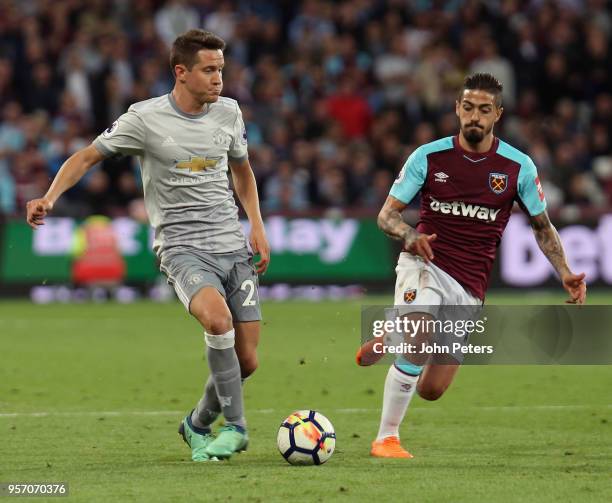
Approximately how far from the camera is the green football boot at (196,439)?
7184mm

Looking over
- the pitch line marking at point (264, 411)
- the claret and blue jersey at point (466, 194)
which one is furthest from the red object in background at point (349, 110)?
the claret and blue jersey at point (466, 194)

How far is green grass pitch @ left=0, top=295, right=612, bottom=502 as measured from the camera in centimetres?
640

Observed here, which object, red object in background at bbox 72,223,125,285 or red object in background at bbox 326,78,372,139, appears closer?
red object in background at bbox 72,223,125,285

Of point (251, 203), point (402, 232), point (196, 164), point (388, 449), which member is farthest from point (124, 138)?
point (388, 449)

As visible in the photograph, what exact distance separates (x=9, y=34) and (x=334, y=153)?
510 cm

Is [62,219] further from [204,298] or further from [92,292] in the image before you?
[204,298]

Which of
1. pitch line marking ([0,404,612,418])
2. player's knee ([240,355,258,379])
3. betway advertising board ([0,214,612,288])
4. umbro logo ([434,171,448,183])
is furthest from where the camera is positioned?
betway advertising board ([0,214,612,288])

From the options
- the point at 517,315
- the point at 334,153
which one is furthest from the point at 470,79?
the point at 334,153

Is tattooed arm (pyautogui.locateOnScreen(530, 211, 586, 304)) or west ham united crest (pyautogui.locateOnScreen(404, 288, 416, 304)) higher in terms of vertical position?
tattooed arm (pyautogui.locateOnScreen(530, 211, 586, 304))

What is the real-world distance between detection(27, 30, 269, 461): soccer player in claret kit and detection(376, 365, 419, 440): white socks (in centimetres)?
76

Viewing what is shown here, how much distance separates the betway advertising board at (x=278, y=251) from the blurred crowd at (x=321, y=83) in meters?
0.35

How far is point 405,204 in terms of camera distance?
7.69 m

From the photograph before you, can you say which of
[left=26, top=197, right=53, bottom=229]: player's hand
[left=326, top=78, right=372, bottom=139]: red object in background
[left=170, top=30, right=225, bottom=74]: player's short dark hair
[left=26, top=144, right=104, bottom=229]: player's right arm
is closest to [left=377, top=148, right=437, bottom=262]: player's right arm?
[left=170, top=30, right=225, bottom=74]: player's short dark hair

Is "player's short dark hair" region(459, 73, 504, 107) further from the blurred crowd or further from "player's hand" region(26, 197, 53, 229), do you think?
the blurred crowd
